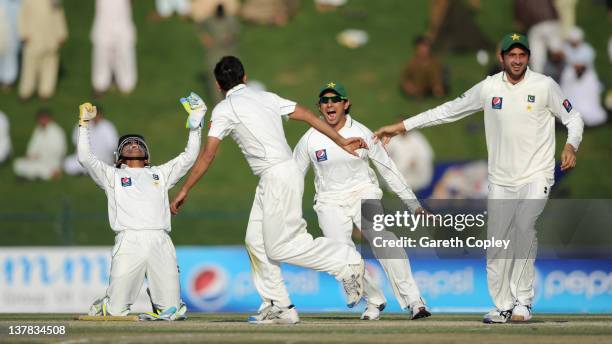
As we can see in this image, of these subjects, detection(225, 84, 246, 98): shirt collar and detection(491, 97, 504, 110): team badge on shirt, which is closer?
detection(225, 84, 246, 98): shirt collar

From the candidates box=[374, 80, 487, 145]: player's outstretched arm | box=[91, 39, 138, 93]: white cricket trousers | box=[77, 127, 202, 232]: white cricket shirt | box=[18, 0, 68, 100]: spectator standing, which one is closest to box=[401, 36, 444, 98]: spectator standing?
box=[91, 39, 138, 93]: white cricket trousers

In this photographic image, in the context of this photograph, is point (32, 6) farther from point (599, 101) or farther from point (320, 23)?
point (599, 101)

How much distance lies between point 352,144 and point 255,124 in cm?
93

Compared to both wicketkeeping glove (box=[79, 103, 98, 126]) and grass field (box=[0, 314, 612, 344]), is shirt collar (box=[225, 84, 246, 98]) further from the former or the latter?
grass field (box=[0, 314, 612, 344])

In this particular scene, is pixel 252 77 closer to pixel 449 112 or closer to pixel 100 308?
pixel 100 308

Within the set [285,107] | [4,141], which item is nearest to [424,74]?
[4,141]

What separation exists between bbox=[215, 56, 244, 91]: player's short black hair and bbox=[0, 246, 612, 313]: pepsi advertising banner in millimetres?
6024

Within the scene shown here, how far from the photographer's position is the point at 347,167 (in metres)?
13.2

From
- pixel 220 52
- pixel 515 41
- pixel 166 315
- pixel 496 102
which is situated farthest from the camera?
pixel 220 52

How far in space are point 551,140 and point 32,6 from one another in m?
15.1

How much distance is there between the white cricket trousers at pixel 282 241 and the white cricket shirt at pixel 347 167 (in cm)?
129

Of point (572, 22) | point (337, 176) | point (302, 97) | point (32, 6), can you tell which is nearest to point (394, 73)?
point (302, 97)

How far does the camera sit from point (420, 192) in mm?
21859

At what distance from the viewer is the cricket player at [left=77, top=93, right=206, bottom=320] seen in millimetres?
12891
